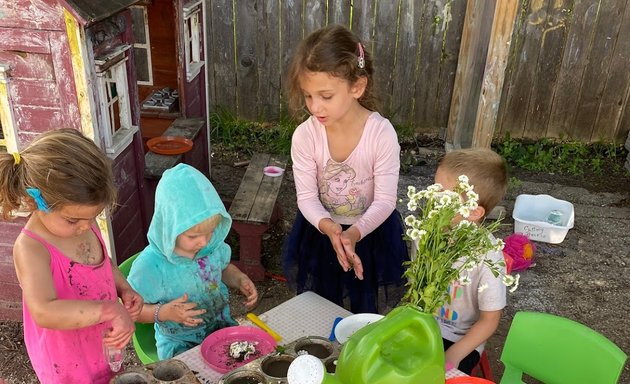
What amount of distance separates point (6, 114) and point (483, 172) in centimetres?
218

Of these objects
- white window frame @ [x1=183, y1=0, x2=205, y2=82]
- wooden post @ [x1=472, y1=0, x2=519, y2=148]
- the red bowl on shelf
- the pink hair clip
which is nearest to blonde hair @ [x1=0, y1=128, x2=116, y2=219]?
the pink hair clip

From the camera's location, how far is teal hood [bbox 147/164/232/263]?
1907 mm

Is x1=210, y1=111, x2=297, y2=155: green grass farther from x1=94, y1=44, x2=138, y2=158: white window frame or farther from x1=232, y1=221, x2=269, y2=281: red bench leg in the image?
x1=94, y1=44, x2=138, y2=158: white window frame

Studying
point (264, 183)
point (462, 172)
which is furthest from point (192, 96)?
point (462, 172)

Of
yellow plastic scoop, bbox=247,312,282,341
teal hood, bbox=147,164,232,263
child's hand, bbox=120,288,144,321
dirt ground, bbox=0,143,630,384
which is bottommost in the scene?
dirt ground, bbox=0,143,630,384

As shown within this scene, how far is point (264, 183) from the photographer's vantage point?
4.07 m

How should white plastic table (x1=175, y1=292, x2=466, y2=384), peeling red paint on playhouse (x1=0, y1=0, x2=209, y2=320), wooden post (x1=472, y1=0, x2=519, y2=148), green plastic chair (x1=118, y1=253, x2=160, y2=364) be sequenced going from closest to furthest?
white plastic table (x1=175, y1=292, x2=466, y2=384)
green plastic chair (x1=118, y1=253, x2=160, y2=364)
peeling red paint on playhouse (x1=0, y1=0, x2=209, y2=320)
wooden post (x1=472, y1=0, x2=519, y2=148)

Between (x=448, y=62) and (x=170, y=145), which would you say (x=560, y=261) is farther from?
(x=170, y=145)

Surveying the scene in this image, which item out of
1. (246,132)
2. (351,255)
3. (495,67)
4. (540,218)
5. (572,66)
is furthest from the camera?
(246,132)

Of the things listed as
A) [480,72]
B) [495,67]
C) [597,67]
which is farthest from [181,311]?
[597,67]

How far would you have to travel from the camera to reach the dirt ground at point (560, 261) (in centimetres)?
324

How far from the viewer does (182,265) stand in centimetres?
203

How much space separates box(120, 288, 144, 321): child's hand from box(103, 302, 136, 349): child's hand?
0.22 metres

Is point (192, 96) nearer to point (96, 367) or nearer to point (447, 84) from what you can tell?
point (447, 84)
